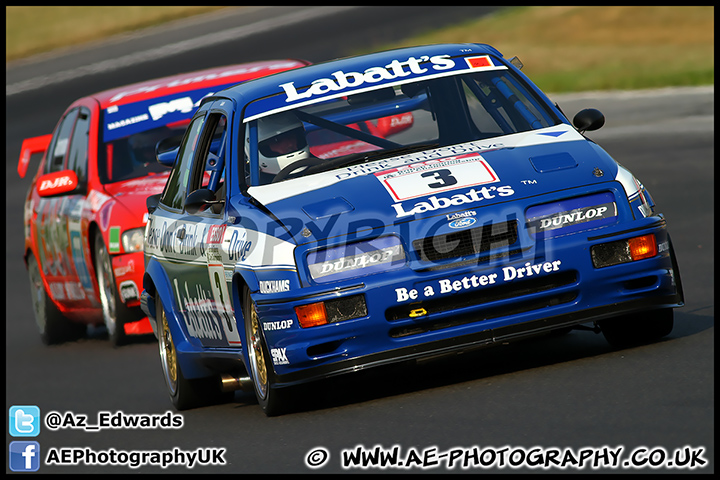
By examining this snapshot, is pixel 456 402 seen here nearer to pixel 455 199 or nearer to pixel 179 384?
pixel 455 199

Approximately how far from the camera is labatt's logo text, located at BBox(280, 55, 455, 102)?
25.1 feet

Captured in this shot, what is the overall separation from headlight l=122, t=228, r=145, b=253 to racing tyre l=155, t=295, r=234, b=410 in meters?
2.14

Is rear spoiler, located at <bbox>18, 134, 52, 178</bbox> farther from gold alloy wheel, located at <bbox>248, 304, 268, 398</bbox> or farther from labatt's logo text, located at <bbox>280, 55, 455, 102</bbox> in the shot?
gold alloy wheel, located at <bbox>248, 304, 268, 398</bbox>

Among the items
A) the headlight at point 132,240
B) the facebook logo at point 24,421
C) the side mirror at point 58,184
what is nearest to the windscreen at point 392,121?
the facebook logo at point 24,421

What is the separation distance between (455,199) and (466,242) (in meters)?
0.23

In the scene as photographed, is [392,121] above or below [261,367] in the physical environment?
above

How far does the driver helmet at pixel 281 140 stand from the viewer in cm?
748

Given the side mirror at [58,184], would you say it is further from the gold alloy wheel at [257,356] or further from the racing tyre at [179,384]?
the gold alloy wheel at [257,356]

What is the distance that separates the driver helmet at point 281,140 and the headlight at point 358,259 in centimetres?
119

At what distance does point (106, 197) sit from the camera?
10844 mm

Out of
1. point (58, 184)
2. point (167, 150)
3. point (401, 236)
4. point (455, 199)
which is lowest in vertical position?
point (401, 236)

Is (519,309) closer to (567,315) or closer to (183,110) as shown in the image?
(567,315)

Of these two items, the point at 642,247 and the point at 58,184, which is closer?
the point at 642,247

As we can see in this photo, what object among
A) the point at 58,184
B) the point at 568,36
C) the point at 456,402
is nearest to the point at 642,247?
the point at 456,402
